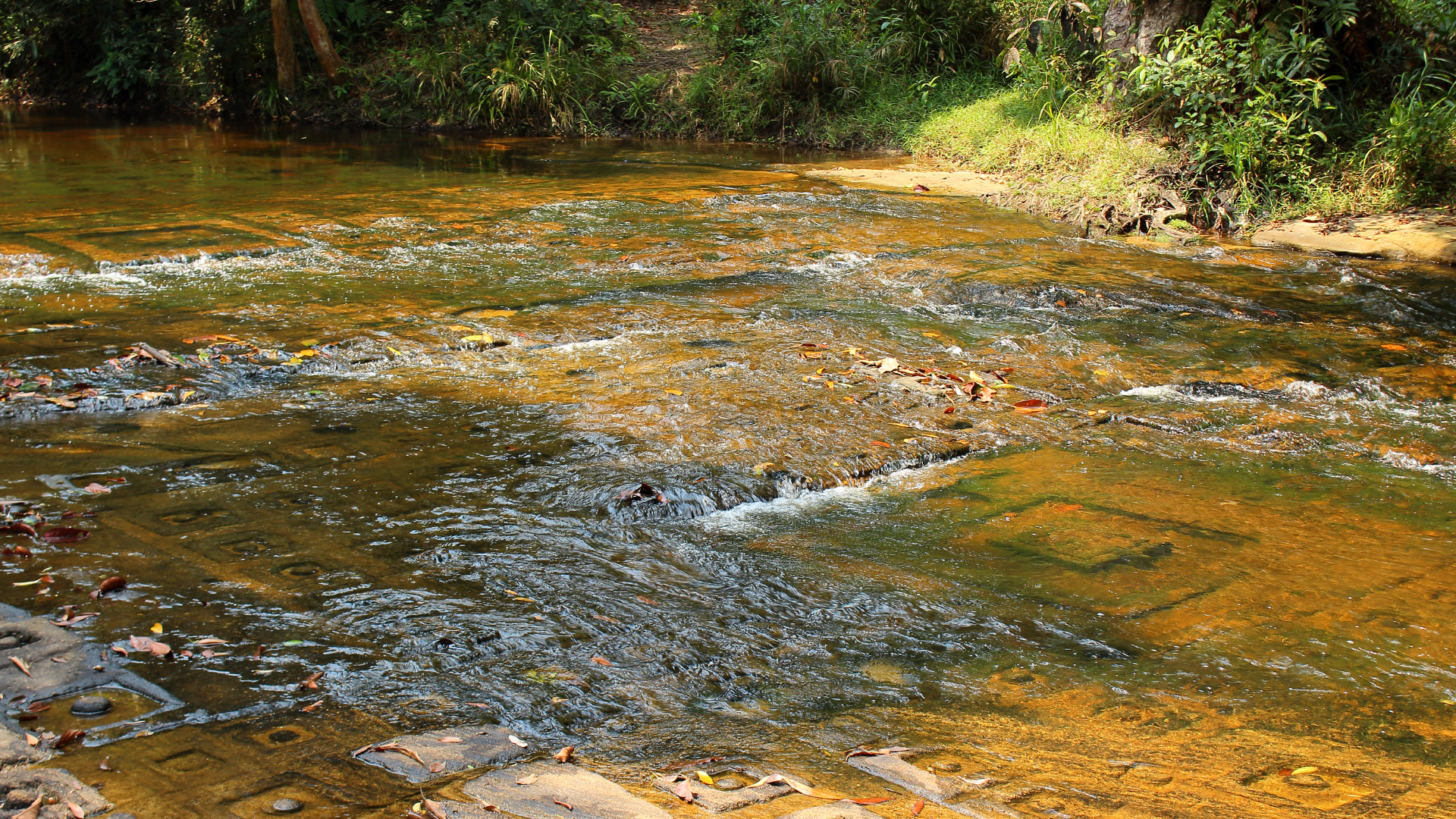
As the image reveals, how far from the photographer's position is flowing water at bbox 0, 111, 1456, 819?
2213mm

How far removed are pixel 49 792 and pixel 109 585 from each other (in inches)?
38.1

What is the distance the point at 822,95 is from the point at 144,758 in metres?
13.3

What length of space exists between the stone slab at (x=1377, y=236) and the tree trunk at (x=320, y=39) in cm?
1349

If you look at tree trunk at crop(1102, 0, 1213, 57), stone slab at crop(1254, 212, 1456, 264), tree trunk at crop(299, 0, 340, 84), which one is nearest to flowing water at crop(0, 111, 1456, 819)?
stone slab at crop(1254, 212, 1456, 264)

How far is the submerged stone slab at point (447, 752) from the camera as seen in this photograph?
77.5 inches

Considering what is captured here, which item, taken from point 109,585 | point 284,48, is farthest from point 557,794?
point 284,48

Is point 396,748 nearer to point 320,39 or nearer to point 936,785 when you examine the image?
point 936,785

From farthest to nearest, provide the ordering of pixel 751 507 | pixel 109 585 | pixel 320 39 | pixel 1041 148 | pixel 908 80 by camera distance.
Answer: pixel 320 39, pixel 908 80, pixel 1041 148, pixel 751 507, pixel 109 585

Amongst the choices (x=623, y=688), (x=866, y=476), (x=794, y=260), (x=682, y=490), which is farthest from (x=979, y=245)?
(x=623, y=688)

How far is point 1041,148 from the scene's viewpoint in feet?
33.0

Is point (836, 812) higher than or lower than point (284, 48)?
lower

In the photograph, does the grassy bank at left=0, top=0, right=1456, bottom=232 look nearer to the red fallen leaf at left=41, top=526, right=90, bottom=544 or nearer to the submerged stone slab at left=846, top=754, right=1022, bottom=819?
the submerged stone slab at left=846, top=754, right=1022, bottom=819

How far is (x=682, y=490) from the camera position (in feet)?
11.4

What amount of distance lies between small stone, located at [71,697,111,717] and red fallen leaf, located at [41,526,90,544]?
0.95m
